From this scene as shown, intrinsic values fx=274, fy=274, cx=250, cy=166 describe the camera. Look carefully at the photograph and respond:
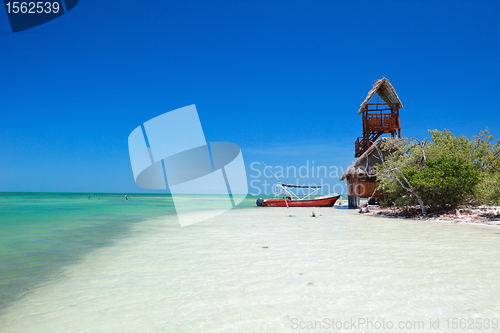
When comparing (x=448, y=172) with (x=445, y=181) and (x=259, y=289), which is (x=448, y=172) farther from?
(x=259, y=289)

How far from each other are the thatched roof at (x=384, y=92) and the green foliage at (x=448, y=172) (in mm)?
7614

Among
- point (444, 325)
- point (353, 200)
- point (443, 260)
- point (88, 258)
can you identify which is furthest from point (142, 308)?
point (353, 200)

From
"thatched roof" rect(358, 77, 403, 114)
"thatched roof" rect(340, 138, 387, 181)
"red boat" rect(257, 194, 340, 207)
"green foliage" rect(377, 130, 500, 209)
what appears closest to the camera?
"green foliage" rect(377, 130, 500, 209)

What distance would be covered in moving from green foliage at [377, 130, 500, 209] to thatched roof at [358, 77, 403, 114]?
300 inches

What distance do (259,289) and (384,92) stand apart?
83.3 ft

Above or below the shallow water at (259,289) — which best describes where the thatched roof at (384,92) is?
above

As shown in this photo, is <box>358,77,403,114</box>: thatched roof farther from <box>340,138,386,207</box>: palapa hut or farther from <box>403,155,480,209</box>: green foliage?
<box>403,155,480,209</box>: green foliage

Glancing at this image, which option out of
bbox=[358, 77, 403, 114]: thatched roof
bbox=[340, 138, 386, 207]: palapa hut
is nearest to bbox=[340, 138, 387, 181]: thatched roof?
bbox=[340, 138, 386, 207]: palapa hut

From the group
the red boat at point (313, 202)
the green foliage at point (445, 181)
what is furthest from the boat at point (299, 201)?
the green foliage at point (445, 181)

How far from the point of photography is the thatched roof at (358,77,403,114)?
930 inches

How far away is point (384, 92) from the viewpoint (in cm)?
2461

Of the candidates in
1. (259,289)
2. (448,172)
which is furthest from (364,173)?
(259,289)

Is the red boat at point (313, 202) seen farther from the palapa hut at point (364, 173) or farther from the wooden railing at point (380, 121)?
the wooden railing at point (380, 121)

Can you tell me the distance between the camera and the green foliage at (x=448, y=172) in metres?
12.4
